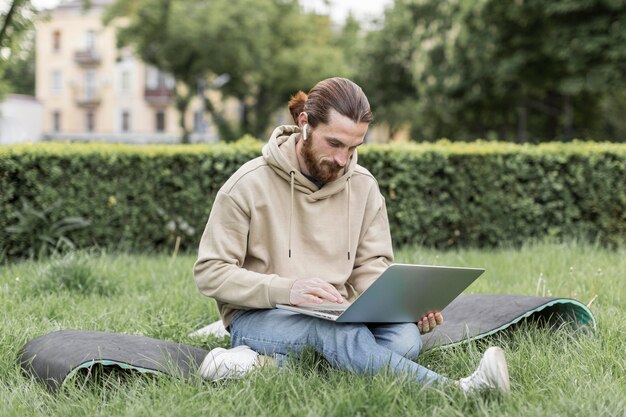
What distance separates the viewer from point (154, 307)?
5.25 metres

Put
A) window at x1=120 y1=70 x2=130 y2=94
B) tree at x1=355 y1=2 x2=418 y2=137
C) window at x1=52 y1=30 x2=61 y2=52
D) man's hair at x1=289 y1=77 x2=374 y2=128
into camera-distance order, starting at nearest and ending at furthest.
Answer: man's hair at x1=289 y1=77 x2=374 y2=128, tree at x1=355 y1=2 x2=418 y2=137, window at x1=120 y1=70 x2=130 y2=94, window at x1=52 y1=30 x2=61 y2=52

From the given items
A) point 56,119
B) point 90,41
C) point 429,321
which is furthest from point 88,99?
point 429,321

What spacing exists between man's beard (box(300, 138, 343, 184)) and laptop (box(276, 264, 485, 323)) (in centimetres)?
64

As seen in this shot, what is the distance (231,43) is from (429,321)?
29.5 meters

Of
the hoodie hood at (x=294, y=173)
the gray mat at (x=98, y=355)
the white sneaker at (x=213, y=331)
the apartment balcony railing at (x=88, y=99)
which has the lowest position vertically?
the white sneaker at (x=213, y=331)

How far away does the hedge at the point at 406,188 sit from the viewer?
305 inches

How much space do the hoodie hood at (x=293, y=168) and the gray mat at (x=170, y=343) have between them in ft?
3.17

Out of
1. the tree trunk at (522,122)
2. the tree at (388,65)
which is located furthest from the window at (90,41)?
the tree trunk at (522,122)

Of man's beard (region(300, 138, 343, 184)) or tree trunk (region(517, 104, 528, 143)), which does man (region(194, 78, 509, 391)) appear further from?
tree trunk (region(517, 104, 528, 143))

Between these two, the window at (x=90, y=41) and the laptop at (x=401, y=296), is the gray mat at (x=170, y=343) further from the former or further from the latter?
the window at (x=90, y=41)

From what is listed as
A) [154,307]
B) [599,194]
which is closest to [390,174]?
[599,194]

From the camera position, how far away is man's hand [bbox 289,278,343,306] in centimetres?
347

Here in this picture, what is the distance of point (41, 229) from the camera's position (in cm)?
746

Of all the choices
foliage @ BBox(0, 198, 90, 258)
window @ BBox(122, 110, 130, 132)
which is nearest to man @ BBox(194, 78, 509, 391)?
foliage @ BBox(0, 198, 90, 258)
